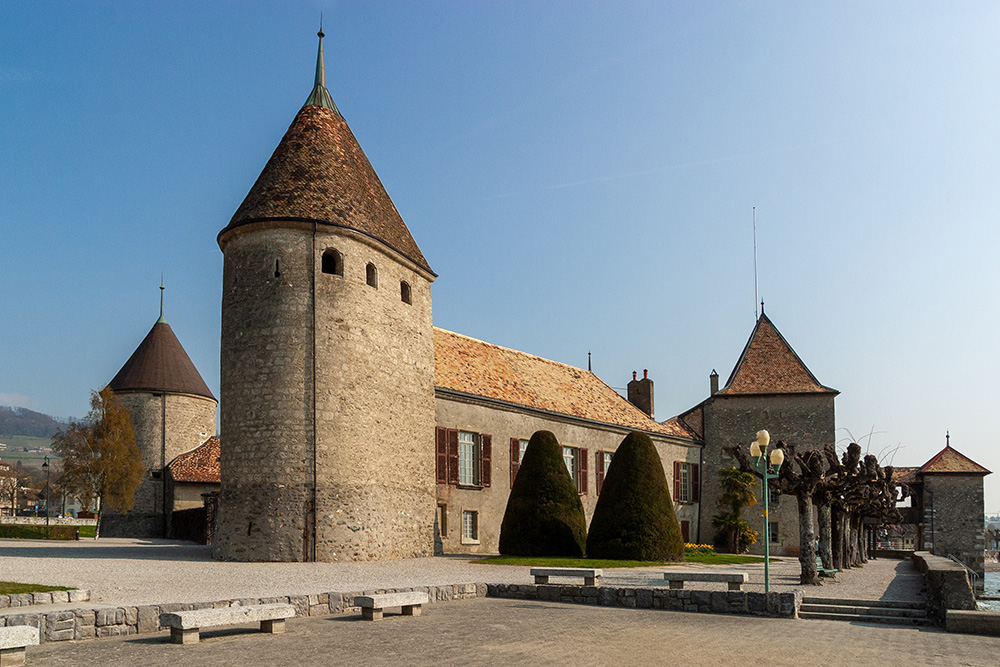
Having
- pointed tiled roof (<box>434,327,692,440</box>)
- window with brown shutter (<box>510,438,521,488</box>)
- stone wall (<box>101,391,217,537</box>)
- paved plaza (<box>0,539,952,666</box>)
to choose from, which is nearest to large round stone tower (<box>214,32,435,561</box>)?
pointed tiled roof (<box>434,327,692,440</box>)

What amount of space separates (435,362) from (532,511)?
805 cm

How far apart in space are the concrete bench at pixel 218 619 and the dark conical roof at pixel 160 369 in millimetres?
39793

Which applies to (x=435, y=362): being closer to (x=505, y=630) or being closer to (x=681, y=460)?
(x=681, y=460)

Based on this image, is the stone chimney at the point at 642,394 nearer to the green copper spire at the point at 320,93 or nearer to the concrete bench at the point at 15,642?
the green copper spire at the point at 320,93

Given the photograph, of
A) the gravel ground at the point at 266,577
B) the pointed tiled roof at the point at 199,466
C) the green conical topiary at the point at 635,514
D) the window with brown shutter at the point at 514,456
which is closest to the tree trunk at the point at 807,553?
the gravel ground at the point at 266,577

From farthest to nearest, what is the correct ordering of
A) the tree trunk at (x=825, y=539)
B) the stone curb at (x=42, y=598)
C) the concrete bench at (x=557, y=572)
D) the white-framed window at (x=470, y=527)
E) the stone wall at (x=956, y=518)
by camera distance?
the stone wall at (x=956, y=518) < the white-framed window at (x=470, y=527) < the tree trunk at (x=825, y=539) < the concrete bench at (x=557, y=572) < the stone curb at (x=42, y=598)

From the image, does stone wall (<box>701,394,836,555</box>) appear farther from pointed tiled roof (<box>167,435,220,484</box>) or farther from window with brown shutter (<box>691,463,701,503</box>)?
pointed tiled roof (<box>167,435,220,484</box>)

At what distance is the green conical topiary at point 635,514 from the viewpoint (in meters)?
25.2

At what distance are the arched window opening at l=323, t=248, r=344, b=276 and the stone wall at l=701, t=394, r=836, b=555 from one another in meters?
23.3

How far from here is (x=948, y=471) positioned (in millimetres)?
47062

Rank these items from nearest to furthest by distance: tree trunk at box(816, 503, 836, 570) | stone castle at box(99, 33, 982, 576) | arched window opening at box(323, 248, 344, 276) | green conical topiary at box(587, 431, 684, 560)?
tree trunk at box(816, 503, 836, 570), stone castle at box(99, 33, 982, 576), arched window opening at box(323, 248, 344, 276), green conical topiary at box(587, 431, 684, 560)

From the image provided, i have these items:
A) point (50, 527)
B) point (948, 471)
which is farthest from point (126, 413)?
point (948, 471)

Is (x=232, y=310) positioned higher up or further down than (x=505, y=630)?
higher up

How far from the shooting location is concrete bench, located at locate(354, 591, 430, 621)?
12.2 m
